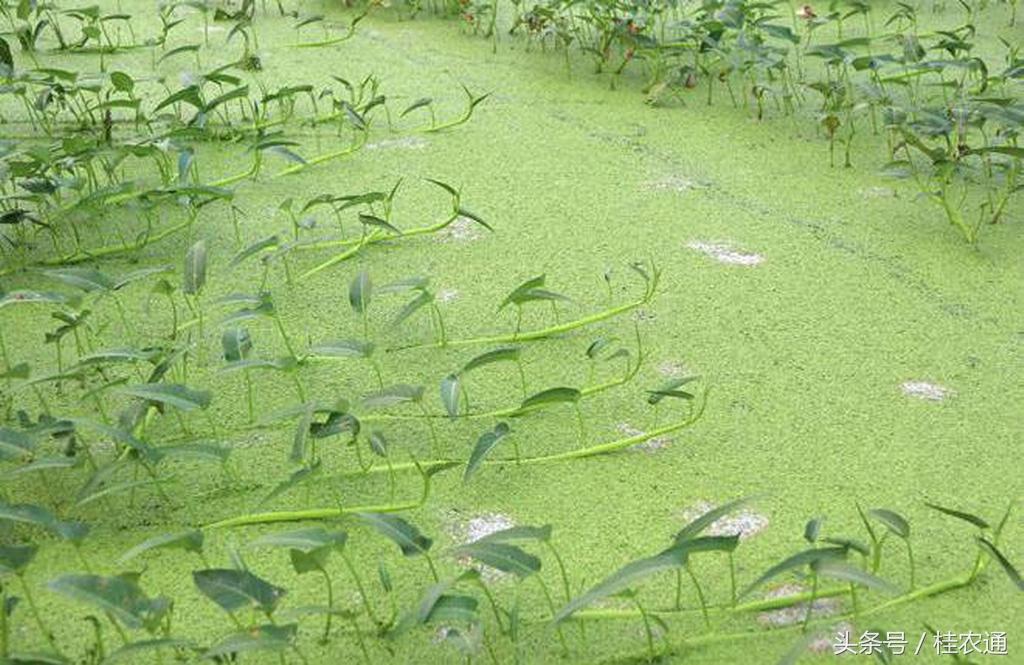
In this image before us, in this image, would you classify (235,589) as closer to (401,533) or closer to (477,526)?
(401,533)

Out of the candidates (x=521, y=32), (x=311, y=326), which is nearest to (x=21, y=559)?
(x=311, y=326)

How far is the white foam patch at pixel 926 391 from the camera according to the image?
1790 mm

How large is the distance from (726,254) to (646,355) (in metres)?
0.37

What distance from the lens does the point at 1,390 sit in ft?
5.97

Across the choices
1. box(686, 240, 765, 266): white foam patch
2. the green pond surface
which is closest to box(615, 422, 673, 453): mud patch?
the green pond surface

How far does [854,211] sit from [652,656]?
123 cm

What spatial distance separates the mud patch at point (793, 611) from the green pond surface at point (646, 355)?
0.7 inches

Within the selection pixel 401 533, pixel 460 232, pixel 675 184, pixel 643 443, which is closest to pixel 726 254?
pixel 675 184

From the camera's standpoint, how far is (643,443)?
1701mm

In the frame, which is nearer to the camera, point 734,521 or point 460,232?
point 734,521

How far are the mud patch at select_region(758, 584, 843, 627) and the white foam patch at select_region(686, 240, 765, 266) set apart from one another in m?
0.84

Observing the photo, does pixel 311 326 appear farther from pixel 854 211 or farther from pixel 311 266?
pixel 854 211

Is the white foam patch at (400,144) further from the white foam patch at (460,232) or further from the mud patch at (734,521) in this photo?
the mud patch at (734,521)

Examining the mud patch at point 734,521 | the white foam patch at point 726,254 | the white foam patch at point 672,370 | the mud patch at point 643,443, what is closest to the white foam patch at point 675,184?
the white foam patch at point 726,254
